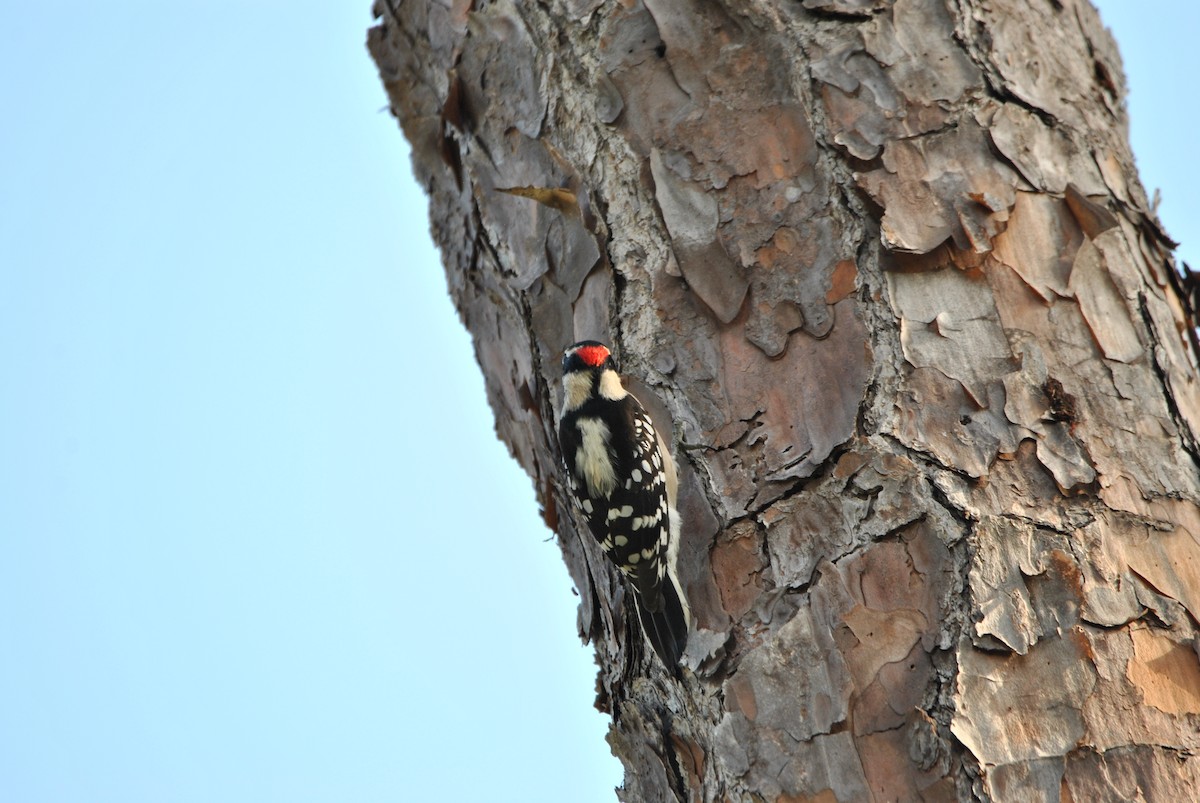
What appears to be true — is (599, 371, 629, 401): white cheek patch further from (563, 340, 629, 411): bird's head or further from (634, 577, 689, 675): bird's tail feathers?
(634, 577, 689, 675): bird's tail feathers

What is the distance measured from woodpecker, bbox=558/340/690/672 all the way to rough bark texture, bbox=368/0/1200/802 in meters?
0.09

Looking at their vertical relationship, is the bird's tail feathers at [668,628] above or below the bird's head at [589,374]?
below

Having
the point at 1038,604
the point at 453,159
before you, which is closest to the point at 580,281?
the point at 453,159

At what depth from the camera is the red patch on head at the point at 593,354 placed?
3.47m

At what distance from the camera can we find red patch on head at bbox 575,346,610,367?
3.47 metres

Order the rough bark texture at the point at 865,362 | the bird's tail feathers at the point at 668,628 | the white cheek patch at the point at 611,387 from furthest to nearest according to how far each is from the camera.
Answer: the white cheek patch at the point at 611,387
the bird's tail feathers at the point at 668,628
the rough bark texture at the point at 865,362

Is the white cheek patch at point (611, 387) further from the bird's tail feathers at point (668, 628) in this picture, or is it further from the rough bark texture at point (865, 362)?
the bird's tail feathers at point (668, 628)

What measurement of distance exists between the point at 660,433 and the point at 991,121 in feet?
4.55

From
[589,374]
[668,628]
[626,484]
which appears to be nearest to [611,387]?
[589,374]

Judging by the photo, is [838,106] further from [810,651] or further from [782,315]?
[810,651]

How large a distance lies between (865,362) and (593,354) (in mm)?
969

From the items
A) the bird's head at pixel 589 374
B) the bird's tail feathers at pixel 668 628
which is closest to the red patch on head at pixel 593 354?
the bird's head at pixel 589 374

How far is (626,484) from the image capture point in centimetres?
364

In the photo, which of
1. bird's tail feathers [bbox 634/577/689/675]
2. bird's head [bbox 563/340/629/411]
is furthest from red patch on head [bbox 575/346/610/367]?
bird's tail feathers [bbox 634/577/689/675]
